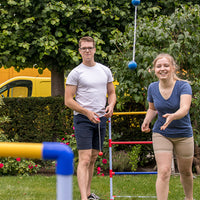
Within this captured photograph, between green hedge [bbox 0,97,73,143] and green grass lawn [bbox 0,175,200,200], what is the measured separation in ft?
3.70

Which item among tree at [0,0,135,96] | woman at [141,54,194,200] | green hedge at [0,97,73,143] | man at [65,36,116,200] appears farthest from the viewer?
green hedge at [0,97,73,143]

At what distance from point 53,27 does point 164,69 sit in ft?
13.7

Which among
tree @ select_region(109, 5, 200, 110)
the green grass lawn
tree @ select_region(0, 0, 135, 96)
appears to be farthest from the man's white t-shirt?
tree @ select_region(0, 0, 135, 96)

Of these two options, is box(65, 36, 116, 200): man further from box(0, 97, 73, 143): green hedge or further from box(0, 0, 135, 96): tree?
box(0, 97, 73, 143): green hedge

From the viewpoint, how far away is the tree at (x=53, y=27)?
6.85 metres

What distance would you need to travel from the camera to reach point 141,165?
709 centimetres

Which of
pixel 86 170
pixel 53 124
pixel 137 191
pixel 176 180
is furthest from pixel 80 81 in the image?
pixel 53 124

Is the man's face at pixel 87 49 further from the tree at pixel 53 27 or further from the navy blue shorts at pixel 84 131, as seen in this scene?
the tree at pixel 53 27

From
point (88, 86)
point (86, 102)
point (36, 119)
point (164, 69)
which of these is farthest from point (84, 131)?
point (36, 119)

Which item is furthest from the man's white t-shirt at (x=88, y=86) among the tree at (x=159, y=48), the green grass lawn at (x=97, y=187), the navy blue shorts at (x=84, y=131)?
the tree at (x=159, y=48)

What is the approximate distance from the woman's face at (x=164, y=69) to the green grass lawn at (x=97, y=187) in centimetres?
185

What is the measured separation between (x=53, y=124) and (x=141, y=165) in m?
1.82

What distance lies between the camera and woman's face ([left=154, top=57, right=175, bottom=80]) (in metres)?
3.53

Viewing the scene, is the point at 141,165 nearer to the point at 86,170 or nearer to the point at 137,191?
the point at 137,191
